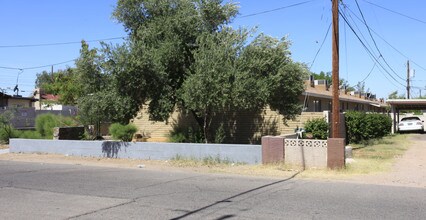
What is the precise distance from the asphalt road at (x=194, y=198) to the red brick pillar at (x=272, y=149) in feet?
8.22

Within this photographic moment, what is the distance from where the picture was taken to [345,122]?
22469mm

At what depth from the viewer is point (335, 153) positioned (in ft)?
46.4

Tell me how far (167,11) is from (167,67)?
7.75ft

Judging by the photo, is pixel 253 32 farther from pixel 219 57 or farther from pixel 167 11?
pixel 167 11

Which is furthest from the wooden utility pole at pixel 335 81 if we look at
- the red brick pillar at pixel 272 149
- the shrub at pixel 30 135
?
the shrub at pixel 30 135

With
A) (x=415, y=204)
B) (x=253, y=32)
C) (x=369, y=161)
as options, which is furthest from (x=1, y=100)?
(x=415, y=204)

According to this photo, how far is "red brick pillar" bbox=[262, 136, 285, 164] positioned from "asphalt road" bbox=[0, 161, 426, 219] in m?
2.51

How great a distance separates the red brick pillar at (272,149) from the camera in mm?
15180

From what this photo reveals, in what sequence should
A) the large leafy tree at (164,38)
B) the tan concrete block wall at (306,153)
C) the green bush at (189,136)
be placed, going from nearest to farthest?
the tan concrete block wall at (306,153)
the large leafy tree at (164,38)
the green bush at (189,136)

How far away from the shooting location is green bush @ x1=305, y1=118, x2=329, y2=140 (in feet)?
64.8

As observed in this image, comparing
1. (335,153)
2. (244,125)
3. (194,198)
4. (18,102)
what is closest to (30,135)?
(244,125)

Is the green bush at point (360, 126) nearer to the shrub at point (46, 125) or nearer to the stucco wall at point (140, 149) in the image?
the stucco wall at point (140, 149)

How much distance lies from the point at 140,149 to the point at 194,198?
9.11 metres

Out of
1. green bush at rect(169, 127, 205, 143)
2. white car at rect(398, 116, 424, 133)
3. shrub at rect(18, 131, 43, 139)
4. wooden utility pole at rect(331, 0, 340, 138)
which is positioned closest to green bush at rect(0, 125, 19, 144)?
shrub at rect(18, 131, 43, 139)
